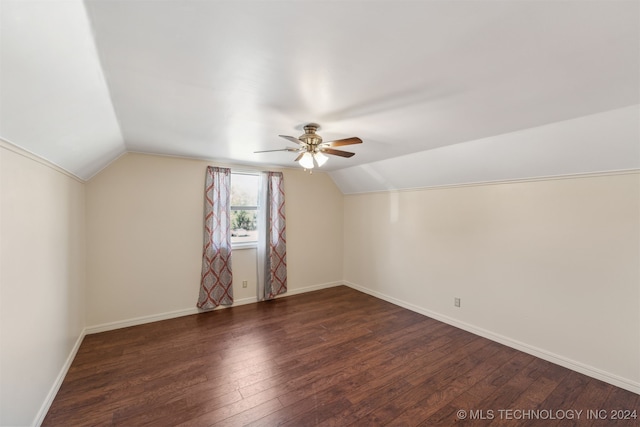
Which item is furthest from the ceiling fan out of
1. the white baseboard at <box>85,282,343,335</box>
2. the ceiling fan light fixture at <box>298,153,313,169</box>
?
the white baseboard at <box>85,282,343,335</box>

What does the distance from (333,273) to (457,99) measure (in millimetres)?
4073

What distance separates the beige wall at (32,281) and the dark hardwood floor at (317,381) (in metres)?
0.40

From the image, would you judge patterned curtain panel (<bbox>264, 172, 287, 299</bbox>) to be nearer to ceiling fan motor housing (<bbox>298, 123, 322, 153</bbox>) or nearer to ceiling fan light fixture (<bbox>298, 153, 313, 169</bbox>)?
ceiling fan light fixture (<bbox>298, 153, 313, 169</bbox>)

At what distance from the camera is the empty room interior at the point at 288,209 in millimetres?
1173

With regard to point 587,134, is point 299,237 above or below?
below

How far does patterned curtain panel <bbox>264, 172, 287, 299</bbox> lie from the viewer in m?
4.41

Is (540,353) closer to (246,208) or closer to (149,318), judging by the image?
Answer: (246,208)

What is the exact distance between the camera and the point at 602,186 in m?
2.41

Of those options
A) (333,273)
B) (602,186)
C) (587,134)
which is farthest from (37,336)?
(602,186)

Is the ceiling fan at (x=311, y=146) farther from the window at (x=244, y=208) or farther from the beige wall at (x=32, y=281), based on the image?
the window at (x=244, y=208)

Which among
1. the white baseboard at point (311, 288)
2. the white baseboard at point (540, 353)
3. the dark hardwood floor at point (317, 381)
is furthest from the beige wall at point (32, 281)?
the white baseboard at point (540, 353)

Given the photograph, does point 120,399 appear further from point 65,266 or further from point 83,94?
point 83,94

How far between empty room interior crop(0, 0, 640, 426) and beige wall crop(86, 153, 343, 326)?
3 centimetres

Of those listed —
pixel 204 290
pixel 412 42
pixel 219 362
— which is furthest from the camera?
pixel 204 290
